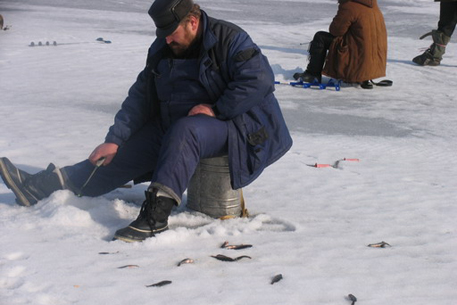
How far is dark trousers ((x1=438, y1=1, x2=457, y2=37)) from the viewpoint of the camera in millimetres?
10500

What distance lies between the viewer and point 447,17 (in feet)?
34.9

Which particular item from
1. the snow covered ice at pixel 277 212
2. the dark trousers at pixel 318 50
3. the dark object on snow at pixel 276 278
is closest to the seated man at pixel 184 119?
the snow covered ice at pixel 277 212

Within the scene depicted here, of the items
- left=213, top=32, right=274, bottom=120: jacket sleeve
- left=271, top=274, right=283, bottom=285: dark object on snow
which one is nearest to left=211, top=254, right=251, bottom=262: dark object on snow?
left=271, top=274, right=283, bottom=285: dark object on snow

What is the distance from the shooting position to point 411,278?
10.9ft

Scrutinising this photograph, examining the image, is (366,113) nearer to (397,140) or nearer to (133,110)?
(397,140)

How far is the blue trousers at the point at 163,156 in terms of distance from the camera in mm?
3590

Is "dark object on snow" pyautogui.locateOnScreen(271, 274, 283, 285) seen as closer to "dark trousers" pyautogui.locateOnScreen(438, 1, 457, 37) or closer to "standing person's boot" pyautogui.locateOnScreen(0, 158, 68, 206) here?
"standing person's boot" pyautogui.locateOnScreen(0, 158, 68, 206)

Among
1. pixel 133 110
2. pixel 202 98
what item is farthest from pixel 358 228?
pixel 133 110

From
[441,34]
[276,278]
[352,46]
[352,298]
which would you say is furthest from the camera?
[441,34]

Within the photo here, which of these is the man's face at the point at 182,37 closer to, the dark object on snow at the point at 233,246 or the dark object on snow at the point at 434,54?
the dark object on snow at the point at 233,246

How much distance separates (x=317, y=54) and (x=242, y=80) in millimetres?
5487

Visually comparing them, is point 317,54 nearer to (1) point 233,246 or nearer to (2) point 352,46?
(2) point 352,46

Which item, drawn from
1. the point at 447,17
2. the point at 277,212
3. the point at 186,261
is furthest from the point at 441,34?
the point at 186,261

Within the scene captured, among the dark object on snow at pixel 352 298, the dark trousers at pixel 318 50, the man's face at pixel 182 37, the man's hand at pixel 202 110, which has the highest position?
the man's face at pixel 182 37
